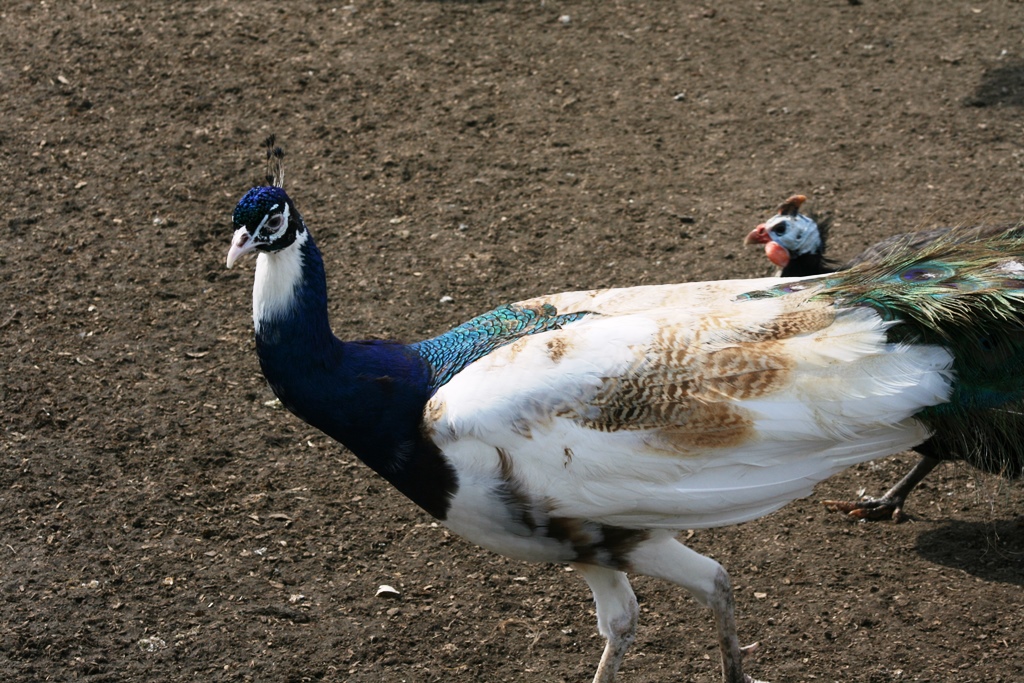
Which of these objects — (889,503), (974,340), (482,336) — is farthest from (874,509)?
(482,336)

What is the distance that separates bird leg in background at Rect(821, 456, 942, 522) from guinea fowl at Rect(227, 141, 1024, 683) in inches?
45.7

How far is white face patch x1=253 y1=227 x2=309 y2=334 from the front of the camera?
389 cm

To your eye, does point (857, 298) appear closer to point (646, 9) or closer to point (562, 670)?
point (562, 670)

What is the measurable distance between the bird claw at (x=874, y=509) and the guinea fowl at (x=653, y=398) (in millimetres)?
1278

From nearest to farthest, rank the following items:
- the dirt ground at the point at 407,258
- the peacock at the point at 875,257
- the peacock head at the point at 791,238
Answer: the peacock at the point at 875,257, the dirt ground at the point at 407,258, the peacock head at the point at 791,238

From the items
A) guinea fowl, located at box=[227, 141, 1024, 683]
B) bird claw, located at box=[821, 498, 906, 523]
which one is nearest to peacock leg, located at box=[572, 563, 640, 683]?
guinea fowl, located at box=[227, 141, 1024, 683]

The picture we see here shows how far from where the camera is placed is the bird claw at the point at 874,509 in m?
5.01

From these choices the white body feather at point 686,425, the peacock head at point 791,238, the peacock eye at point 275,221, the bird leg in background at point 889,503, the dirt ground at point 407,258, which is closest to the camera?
the white body feather at point 686,425

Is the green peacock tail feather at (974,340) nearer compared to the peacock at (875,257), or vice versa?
the green peacock tail feather at (974,340)

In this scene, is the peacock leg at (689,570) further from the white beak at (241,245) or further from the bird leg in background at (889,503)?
the white beak at (241,245)

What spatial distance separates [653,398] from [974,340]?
1056mm

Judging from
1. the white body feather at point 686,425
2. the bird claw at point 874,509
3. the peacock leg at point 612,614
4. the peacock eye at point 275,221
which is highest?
the peacock eye at point 275,221

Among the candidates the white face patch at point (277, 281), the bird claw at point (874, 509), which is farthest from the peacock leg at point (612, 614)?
the bird claw at point (874, 509)

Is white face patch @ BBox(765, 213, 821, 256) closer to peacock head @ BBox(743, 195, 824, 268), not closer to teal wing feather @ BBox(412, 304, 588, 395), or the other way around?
peacock head @ BBox(743, 195, 824, 268)
